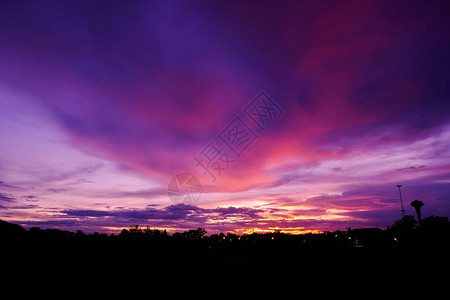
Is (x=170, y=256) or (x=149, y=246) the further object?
(x=170, y=256)

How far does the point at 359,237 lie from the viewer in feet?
90.2

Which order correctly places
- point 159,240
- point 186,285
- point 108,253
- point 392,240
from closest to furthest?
1. point 108,253
2. point 186,285
3. point 159,240
4. point 392,240

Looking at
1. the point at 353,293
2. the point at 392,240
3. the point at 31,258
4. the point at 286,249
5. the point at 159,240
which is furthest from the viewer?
the point at 392,240

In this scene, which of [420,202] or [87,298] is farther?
[420,202]

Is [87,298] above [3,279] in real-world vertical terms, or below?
below

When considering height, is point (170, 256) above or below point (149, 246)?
below

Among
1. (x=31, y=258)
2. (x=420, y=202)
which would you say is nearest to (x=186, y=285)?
(x=31, y=258)

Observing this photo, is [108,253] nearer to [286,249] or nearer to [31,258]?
[31,258]

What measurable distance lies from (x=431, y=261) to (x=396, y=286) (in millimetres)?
5289

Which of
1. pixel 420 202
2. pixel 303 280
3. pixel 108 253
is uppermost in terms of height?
pixel 420 202

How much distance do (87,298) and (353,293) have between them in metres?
10.4

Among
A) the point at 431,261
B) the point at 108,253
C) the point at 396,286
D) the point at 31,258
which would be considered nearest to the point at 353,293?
the point at 396,286

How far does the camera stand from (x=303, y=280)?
1362 centimetres

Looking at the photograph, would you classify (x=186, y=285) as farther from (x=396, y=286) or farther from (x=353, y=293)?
(x=396, y=286)
